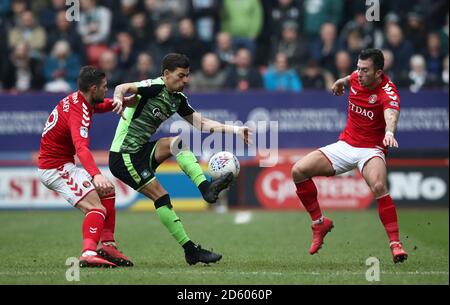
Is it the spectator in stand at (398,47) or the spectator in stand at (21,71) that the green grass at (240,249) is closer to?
the spectator in stand at (21,71)

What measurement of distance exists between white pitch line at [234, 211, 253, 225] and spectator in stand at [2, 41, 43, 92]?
4.77 m

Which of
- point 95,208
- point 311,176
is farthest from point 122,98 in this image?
point 311,176

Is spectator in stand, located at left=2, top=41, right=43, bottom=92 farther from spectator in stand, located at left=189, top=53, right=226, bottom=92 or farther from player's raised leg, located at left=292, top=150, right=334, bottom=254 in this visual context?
player's raised leg, located at left=292, top=150, right=334, bottom=254

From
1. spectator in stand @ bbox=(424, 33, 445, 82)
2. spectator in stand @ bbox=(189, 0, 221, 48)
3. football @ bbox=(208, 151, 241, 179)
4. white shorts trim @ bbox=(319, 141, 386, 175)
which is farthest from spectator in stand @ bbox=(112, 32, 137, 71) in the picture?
football @ bbox=(208, 151, 241, 179)

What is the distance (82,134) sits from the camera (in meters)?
8.89

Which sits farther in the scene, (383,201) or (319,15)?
(319,15)

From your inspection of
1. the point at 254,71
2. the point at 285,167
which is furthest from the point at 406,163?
the point at 254,71

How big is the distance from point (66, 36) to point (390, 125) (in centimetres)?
1057

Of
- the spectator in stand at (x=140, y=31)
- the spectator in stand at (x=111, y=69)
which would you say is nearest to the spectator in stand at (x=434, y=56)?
the spectator in stand at (x=140, y=31)

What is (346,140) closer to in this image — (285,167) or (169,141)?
(169,141)

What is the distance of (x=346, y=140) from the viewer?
33.1ft

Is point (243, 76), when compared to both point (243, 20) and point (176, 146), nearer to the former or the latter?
point (243, 20)

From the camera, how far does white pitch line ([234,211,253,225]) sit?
1460cm
